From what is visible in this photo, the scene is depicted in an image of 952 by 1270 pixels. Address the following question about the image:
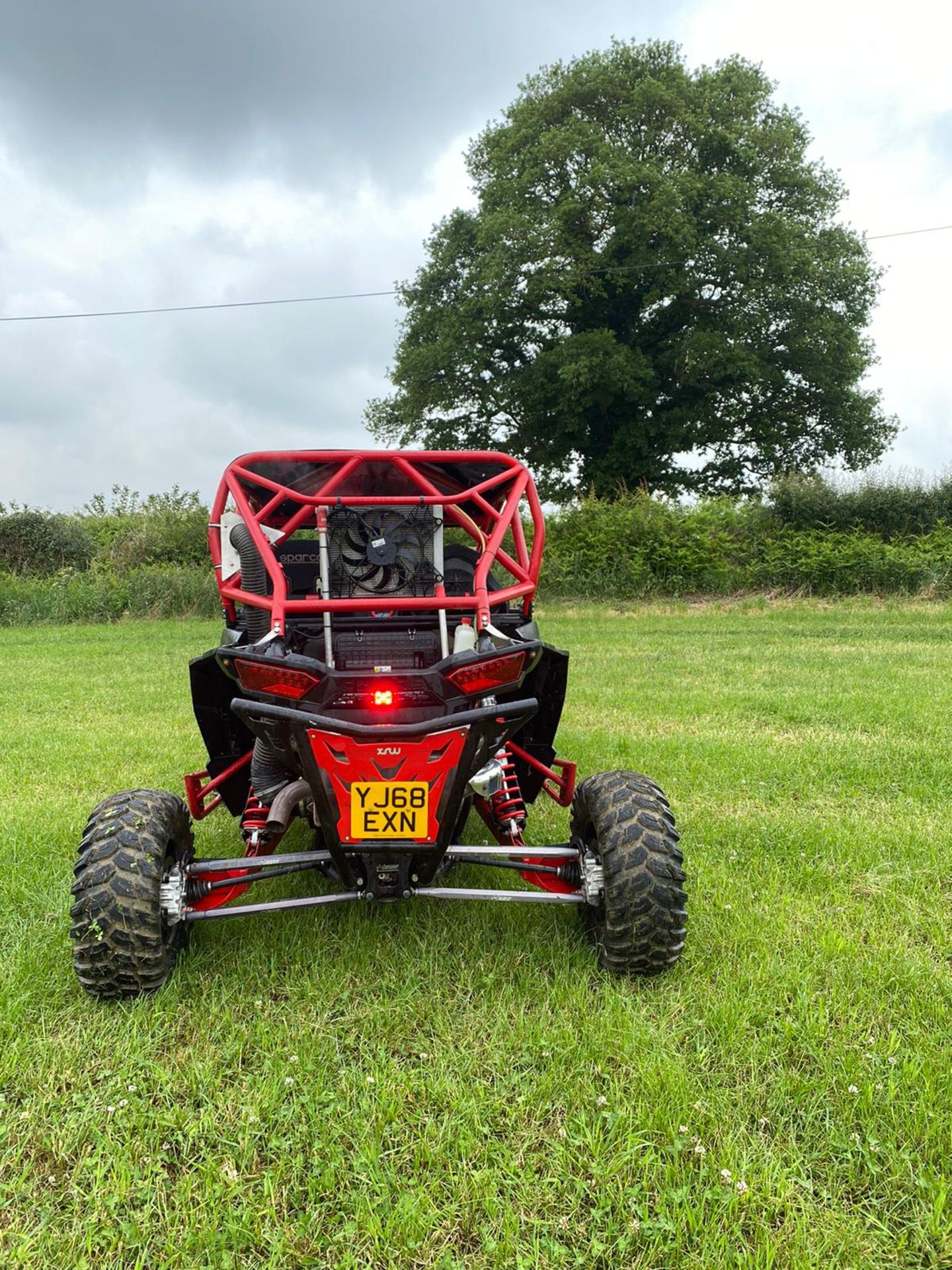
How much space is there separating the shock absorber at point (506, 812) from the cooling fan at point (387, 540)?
2.72 feet

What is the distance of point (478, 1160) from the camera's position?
6.74ft

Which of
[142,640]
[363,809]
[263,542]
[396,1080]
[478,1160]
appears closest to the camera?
[478,1160]

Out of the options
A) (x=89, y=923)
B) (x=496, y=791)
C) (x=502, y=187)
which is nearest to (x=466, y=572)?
(x=496, y=791)

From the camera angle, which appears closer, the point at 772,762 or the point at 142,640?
the point at 772,762

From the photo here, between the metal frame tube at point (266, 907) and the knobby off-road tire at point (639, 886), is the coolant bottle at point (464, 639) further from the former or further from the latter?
the metal frame tube at point (266, 907)

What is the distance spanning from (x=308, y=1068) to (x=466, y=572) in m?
2.30

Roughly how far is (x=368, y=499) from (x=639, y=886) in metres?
1.65

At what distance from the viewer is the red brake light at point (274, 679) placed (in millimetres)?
2701

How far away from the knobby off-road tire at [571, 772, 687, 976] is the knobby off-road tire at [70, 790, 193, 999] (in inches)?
56.2

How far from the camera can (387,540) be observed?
3484mm

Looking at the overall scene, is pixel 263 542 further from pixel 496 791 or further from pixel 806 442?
pixel 806 442

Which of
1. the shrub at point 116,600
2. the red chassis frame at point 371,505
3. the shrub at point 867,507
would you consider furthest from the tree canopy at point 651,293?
the red chassis frame at point 371,505

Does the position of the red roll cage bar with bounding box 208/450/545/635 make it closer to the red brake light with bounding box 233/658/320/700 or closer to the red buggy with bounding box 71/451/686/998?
the red buggy with bounding box 71/451/686/998

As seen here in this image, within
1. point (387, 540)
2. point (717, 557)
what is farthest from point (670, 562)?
point (387, 540)
